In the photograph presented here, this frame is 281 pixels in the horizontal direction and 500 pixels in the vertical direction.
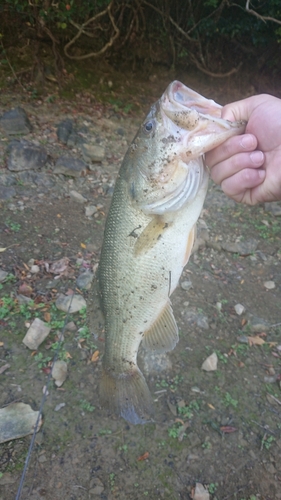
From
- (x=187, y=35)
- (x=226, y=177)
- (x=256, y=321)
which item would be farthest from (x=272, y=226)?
(x=187, y=35)

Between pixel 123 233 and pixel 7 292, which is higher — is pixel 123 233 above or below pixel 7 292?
above

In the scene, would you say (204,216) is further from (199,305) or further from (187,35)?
(187,35)

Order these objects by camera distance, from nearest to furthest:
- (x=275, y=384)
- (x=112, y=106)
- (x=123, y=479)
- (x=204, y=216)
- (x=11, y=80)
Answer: (x=123, y=479) → (x=275, y=384) → (x=204, y=216) → (x=11, y=80) → (x=112, y=106)

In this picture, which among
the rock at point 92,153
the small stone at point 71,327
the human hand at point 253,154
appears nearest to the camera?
the human hand at point 253,154

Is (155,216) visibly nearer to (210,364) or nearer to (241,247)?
(210,364)

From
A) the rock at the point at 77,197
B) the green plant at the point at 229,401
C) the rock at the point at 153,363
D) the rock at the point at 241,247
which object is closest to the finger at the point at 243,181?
the rock at the point at 153,363

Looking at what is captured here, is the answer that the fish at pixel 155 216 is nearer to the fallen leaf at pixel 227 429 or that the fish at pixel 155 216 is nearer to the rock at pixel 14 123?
the fallen leaf at pixel 227 429

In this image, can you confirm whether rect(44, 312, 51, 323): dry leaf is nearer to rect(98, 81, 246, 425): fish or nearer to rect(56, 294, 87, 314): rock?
rect(56, 294, 87, 314): rock
